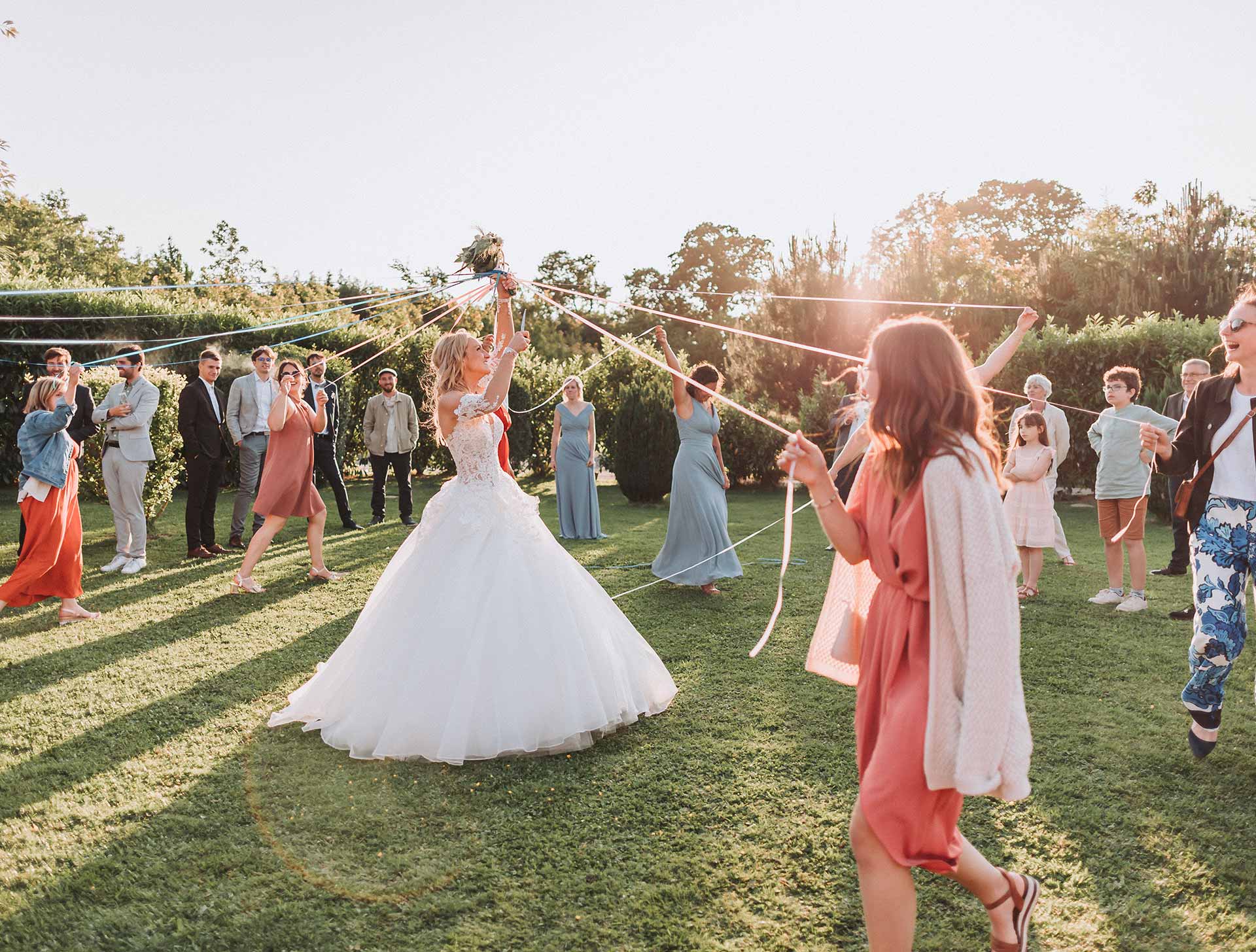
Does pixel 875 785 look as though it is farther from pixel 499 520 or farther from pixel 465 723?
pixel 499 520

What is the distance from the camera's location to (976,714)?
2201 mm

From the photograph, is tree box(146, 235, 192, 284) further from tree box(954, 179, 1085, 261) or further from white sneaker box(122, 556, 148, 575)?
tree box(954, 179, 1085, 261)

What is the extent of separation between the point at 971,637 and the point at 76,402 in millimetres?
8440

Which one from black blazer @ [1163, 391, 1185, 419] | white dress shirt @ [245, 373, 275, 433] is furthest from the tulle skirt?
white dress shirt @ [245, 373, 275, 433]

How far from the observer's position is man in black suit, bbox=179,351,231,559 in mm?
9484

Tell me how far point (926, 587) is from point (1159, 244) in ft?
79.2

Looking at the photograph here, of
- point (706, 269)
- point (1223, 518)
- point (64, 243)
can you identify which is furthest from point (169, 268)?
point (1223, 518)

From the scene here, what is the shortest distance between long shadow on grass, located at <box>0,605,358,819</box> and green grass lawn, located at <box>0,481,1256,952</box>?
20 millimetres

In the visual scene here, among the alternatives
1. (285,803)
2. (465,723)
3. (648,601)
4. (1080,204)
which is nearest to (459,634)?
(465,723)

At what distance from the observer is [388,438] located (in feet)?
41.1

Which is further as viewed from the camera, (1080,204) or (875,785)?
(1080,204)

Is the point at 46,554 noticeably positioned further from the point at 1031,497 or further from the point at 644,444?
the point at 644,444

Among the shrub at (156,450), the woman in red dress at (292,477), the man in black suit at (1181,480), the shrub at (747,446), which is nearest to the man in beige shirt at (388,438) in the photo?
the shrub at (156,450)

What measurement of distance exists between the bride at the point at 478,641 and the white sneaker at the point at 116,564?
204 inches
